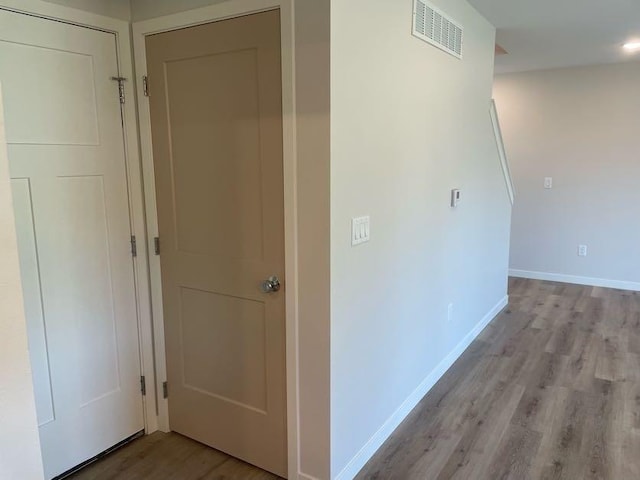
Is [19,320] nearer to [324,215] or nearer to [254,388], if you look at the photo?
[324,215]

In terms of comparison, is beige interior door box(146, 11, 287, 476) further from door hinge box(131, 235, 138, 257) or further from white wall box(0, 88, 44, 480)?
white wall box(0, 88, 44, 480)

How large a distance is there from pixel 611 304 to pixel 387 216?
3574 millimetres

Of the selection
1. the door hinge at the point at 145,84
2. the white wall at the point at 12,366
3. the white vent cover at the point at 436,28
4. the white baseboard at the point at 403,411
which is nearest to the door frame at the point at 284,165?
the door hinge at the point at 145,84

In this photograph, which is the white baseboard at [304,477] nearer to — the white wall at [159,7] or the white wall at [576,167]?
the white wall at [159,7]

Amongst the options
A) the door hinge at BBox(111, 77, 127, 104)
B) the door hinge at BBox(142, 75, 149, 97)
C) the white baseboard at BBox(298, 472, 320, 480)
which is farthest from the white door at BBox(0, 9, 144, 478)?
the white baseboard at BBox(298, 472, 320, 480)

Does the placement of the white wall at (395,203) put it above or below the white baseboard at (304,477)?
above

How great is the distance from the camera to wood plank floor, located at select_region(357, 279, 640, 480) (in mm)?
2256

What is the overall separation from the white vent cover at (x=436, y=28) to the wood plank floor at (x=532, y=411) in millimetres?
2050

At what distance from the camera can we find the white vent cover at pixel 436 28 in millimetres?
2385

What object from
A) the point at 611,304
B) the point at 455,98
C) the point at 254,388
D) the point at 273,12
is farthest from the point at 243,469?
the point at 611,304

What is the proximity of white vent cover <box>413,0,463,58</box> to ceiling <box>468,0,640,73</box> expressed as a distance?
0.97 feet

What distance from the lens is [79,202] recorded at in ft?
6.89

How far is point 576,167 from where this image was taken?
5219 mm

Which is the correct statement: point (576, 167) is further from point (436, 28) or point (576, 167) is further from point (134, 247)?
point (134, 247)
